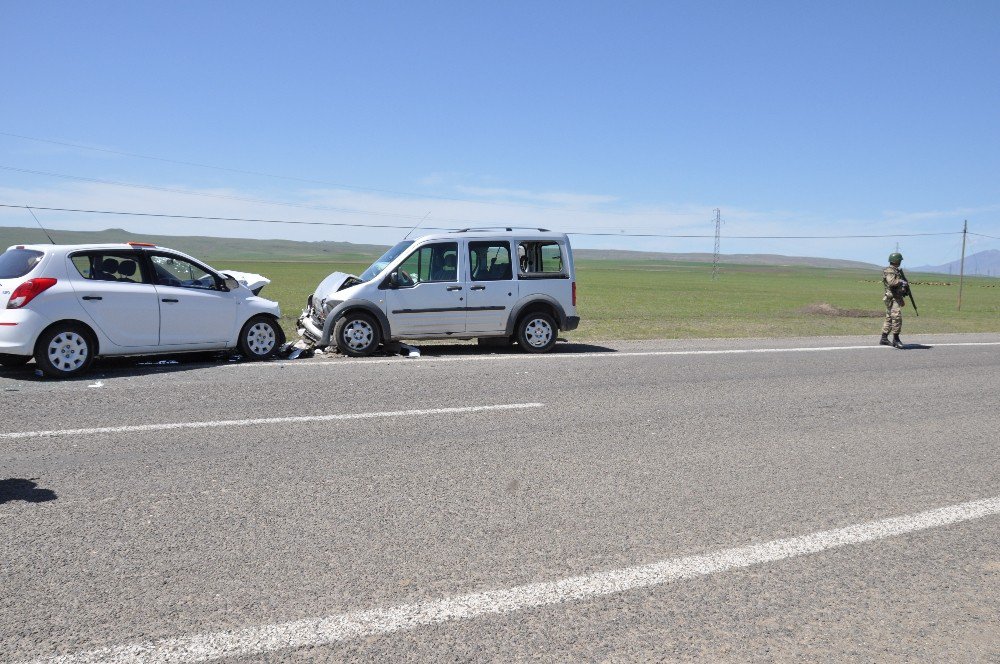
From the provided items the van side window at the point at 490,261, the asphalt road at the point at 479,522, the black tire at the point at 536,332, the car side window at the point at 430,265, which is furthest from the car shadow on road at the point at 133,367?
the black tire at the point at 536,332

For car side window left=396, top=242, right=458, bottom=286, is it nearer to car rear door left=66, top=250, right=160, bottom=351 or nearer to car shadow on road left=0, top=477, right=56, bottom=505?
car rear door left=66, top=250, right=160, bottom=351

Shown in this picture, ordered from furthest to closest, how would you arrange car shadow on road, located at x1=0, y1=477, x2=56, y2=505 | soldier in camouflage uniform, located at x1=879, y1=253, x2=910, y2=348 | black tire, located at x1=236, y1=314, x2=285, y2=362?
soldier in camouflage uniform, located at x1=879, y1=253, x2=910, y2=348 < black tire, located at x1=236, y1=314, x2=285, y2=362 < car shadow on road, located at x1=0, y1=477, x2=56, y2=505

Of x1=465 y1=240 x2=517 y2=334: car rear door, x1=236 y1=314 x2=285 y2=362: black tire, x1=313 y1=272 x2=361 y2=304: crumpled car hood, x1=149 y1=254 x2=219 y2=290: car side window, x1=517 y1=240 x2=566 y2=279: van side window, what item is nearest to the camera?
x1=149 y1=254 x2=219 y2=290: car side window

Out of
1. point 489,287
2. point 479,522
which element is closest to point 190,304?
point 489,287

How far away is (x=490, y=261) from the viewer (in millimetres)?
13031

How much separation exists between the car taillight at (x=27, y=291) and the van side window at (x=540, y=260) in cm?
683

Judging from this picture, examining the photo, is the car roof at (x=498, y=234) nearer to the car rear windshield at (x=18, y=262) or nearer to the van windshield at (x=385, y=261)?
the van windshield at (x=385, y=261)

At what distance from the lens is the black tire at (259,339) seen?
11.3 metres

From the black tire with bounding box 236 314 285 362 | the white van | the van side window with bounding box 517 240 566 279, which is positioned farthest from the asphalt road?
the van side window with bounding box 517 240 566 279

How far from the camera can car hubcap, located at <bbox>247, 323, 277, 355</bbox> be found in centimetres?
1130

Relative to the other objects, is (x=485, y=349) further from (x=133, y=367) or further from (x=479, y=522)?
(x=479, y=522)

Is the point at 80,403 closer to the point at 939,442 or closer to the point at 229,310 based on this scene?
the point at 229,310

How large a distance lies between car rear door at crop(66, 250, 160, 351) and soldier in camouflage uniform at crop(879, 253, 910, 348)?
477 inches

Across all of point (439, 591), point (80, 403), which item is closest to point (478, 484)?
point (439, 591)
